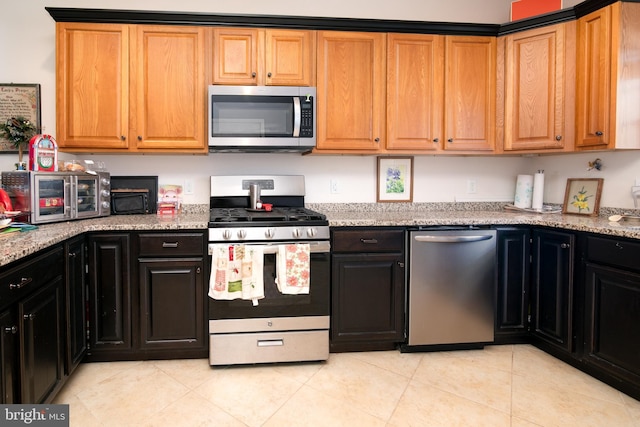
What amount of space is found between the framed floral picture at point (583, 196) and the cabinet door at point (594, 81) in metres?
0.35

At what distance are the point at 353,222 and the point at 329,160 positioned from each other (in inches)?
31.7

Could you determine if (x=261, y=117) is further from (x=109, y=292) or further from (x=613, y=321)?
(x=613, y=321)

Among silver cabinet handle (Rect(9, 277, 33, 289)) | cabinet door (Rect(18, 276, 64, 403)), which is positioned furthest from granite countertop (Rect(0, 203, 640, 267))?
cabinet door (Rect(18, 276, 64, 403))

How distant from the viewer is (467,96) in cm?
287

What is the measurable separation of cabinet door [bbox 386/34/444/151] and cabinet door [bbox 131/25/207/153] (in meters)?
1.30

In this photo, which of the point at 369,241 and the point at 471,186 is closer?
the point at 369,241

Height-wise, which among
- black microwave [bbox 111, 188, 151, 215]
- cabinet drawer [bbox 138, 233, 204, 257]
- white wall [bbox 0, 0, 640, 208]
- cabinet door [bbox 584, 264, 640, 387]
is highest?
white wall [bbox 0, 0, 640, 208]

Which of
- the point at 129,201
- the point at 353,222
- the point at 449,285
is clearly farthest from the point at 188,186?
the point at 449,285

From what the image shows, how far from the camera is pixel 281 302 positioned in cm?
239

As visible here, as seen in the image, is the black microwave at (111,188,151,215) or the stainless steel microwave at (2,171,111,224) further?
the black microwave at (111,188,151,215)

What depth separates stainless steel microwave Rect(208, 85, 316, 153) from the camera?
256 cm

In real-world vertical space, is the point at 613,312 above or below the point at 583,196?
below

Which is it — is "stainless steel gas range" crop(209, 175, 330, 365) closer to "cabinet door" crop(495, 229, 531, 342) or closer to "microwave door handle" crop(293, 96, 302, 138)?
"microwave door handle" crop(293, 96, 302, 138)

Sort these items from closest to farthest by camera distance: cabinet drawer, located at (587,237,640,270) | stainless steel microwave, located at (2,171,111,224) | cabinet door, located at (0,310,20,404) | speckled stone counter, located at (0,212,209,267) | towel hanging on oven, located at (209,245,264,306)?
cabinet door, located at (0,310,20,404) → speckled stone counter, located at (0,212,209,267) → cabinet drawer, located at (587,237,640,270) → stainless steel microwave, located at (2,171,111,224) → towel hanging on oven, located at (209,245,264,306)
